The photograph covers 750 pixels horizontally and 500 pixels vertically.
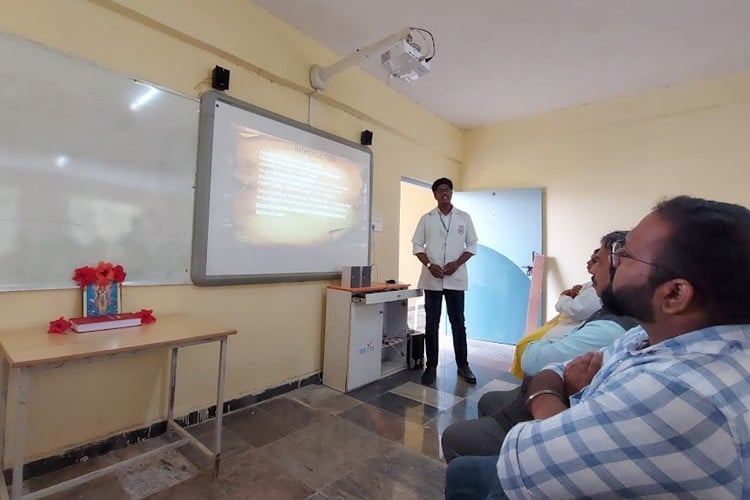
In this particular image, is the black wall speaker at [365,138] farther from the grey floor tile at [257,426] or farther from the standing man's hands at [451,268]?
the grey floor tile at [257,426]

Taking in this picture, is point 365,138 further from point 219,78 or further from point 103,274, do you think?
point 103,274

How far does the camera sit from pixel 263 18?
2.48m

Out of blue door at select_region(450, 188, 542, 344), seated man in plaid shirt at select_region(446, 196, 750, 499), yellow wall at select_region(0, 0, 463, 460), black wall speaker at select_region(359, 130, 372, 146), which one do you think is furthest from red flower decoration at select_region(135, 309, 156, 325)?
blue door at select_region(450, 188, 542, 344)

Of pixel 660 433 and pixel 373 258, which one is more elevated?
pixel 373 258

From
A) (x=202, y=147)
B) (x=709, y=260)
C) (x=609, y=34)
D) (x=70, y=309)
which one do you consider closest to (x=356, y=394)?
(x=70, y=309)

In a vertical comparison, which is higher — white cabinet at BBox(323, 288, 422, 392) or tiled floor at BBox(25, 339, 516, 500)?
white cabinet at BBox(323, 288, 422, 392)

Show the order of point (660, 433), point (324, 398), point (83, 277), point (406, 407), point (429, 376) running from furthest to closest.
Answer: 1. point (429, 376)
2. point (324, 398)
3. point (406, 407)
4. point (83, 277)
5. point (660, 433)

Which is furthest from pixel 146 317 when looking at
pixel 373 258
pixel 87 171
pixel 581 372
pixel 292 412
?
pixel 373 258

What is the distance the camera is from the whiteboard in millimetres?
1590

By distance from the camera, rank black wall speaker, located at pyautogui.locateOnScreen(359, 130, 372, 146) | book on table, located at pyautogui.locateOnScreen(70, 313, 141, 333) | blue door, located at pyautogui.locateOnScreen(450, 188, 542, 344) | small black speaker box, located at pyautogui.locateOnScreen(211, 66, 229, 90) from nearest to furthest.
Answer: book on table, located at pyautogui.locateOnScreen(70, 313, 141, 333) → small black speaker box, located at pyautogui.locateOnScreen(211, 66, 229, 90) → black wall speaker, located at pyautogui.locateOnScreen(359, 130, 372, 146) → blue door, located at pyautogui.locateOnScreen(450, 188, 542, 344)

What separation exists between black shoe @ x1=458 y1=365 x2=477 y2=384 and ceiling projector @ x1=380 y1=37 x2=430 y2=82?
2385 millimetres

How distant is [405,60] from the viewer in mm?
2332

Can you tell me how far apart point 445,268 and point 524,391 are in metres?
2.02

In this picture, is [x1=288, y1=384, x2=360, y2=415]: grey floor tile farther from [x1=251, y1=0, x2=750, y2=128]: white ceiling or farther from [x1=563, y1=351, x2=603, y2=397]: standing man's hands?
[x1=251, y1=0, x2=750, y2=128]: white ceiling
